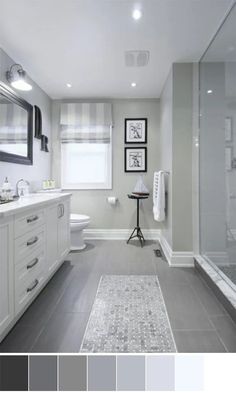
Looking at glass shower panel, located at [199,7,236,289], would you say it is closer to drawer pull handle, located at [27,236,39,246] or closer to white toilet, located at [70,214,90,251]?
white toilet, located at [70,214,90,251]

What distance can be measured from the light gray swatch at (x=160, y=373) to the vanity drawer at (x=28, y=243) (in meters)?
0.97

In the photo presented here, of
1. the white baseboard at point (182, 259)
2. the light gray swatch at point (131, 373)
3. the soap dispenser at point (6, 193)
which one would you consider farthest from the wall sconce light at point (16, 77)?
the light gray swatch at point (131, 373)

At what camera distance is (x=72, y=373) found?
1.15 m

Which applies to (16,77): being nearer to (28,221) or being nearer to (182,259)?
(28,221)

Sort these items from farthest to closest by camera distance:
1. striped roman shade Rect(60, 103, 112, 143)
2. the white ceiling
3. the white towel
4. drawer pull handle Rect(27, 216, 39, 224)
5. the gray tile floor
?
striped roman shade Rect(60, 103, 112, 143) < the white towel < the white ceiling < drawer pull handle Rect(27, 216, 39, 224) < the gray tile floor

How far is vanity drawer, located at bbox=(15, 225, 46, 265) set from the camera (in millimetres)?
1572

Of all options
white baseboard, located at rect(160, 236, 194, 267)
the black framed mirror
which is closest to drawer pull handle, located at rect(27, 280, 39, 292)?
the black framed mirror

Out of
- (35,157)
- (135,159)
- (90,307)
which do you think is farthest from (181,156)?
(35,157)

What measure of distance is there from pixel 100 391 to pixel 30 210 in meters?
1.16

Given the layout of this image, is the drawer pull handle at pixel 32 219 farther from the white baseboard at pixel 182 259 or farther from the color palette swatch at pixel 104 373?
the white baseboard at pixel 182 259

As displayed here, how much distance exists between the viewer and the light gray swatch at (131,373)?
3.65 ft

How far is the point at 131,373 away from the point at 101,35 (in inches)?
100.0

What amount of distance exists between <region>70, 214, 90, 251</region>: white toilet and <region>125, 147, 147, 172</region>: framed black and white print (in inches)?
46.4

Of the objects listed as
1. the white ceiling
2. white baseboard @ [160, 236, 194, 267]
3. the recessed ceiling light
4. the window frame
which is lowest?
white baseboard @ [160, 236, 194, 267]
